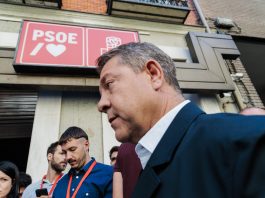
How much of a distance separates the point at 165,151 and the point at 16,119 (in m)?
6.85

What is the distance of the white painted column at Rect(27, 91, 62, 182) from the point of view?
14.0 ft

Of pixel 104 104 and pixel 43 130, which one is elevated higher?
pixel 43 130

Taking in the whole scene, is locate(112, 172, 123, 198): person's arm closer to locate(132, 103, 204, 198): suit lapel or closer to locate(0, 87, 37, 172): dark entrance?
locate(132, 103, 204, 198): suit lapel

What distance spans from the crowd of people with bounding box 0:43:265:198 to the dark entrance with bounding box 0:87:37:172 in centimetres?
528

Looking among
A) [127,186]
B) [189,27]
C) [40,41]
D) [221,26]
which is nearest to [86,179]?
[127,186]

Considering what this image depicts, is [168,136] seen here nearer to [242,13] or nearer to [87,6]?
[87,6]

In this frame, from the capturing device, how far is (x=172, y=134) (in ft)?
2.70

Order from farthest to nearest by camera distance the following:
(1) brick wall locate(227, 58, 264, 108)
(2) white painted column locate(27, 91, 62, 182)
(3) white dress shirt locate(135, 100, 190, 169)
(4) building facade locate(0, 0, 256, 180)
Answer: (1) brick wall locate(227, 58, 264, 108) → (4) building facade locate(0, 0, 256, 180) → (2) white painted column locate(27, 91, 62, 182) → (3) white dress shirt locate(135, 100, 190, 169)

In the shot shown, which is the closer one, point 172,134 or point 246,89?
point 172,134

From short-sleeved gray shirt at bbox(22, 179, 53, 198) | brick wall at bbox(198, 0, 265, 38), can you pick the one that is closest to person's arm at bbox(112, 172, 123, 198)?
short-sleeved gray shirt at bbox(22, 179, 53, 198)

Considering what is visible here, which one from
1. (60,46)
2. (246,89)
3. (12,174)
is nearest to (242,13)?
(246,89)

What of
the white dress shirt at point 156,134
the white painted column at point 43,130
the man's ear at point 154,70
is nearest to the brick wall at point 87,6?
the white painted column at point 43,130

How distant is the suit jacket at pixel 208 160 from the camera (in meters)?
0.57

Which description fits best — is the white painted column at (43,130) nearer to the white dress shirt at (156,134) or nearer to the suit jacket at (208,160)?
the white dress shirt at (156,134)
